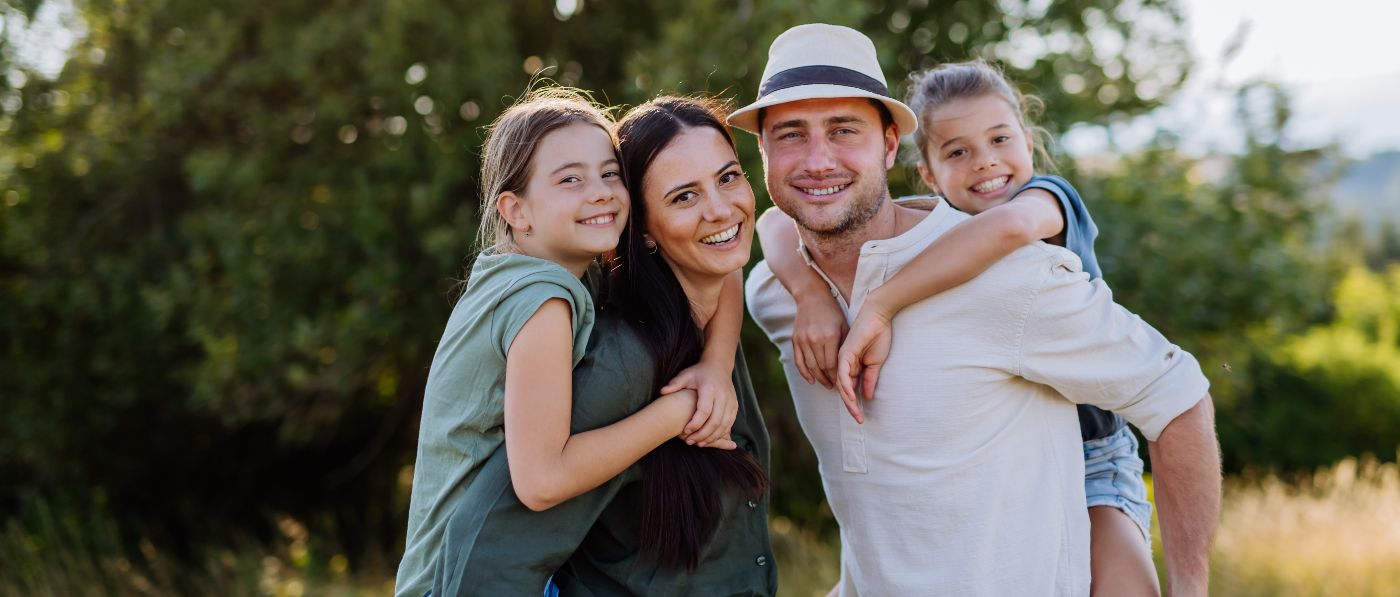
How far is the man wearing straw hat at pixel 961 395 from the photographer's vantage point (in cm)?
222

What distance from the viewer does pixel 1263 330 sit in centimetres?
726

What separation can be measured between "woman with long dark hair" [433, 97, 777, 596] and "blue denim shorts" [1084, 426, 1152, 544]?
81 cm

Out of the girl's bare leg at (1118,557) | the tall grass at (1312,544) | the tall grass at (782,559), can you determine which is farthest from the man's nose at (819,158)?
the tall grass at (1312,544)

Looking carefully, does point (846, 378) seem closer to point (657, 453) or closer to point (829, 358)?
point (829, 358)

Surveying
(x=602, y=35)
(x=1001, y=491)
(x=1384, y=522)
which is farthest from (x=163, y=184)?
(x=1384, y=522)

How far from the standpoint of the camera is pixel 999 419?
2.32 metres

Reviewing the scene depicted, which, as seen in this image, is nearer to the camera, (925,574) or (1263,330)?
(925,574)

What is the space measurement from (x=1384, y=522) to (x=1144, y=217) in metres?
2.84

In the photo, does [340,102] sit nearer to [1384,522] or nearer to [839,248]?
[839,248]

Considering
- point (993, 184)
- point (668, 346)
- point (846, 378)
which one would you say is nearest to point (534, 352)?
point (668, 346)

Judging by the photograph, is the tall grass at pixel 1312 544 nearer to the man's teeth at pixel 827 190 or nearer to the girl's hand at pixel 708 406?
the man's teeth at pixel 827 190

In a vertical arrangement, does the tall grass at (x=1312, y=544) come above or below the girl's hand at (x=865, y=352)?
below

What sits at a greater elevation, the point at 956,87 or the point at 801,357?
the point at 956,87

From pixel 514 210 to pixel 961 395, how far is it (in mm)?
1031
